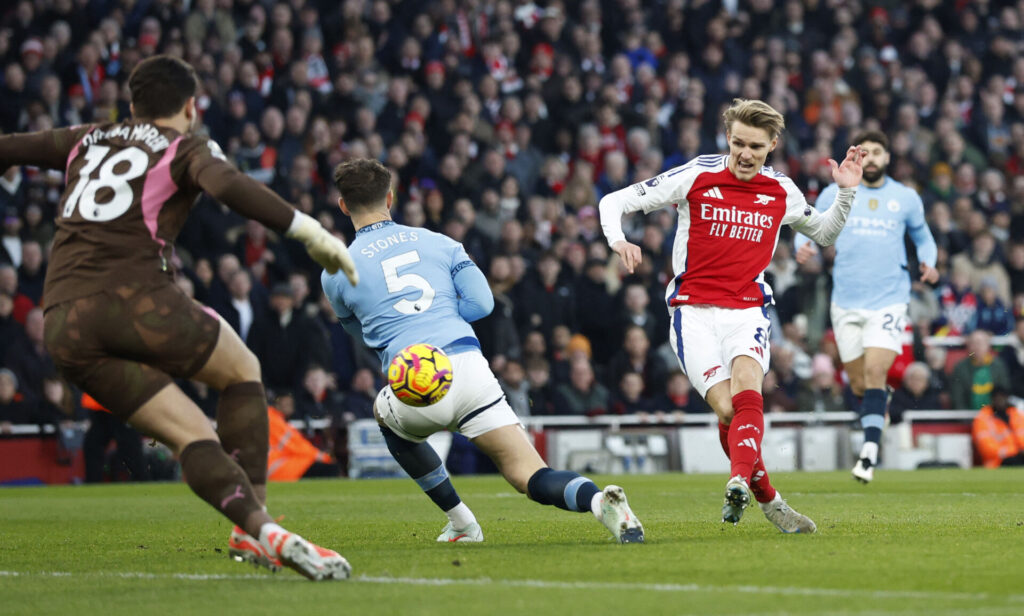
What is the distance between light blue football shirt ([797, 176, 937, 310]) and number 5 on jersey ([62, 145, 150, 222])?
8357 millimetres

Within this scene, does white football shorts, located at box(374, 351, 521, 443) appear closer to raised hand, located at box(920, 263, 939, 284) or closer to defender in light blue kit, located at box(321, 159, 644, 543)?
defender in light blue kit, located at box(321, 159, 644, 543)

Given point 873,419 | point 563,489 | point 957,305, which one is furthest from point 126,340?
point 957,305

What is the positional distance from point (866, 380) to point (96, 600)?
28.5 feet

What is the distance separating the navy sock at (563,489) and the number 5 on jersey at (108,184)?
233 cm

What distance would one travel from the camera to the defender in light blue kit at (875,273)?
504 inches

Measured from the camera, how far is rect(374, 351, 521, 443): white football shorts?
7.16 m

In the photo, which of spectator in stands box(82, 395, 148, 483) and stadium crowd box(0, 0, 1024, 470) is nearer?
spectator in stands box(82, 395, 148, 483)

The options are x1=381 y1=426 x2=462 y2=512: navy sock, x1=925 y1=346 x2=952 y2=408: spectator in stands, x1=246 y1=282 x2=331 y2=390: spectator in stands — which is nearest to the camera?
x1=381 y1=426 x2=462 y2=512: navy sock

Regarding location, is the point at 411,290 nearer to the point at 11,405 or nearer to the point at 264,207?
the point at 264,207

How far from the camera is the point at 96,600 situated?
17.8 feet

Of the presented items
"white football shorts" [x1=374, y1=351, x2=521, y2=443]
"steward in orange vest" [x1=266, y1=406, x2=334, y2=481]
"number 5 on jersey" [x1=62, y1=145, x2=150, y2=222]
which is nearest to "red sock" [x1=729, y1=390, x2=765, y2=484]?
"white football shorts" [x1=374, y1=351, x2=521, y2=443]

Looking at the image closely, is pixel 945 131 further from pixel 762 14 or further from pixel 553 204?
pixel 553 204

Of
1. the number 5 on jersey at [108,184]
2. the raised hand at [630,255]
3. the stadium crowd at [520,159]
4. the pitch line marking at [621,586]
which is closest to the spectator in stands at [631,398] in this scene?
the stadium crowd at [520,159]

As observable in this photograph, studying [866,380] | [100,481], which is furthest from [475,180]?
[866,380]
